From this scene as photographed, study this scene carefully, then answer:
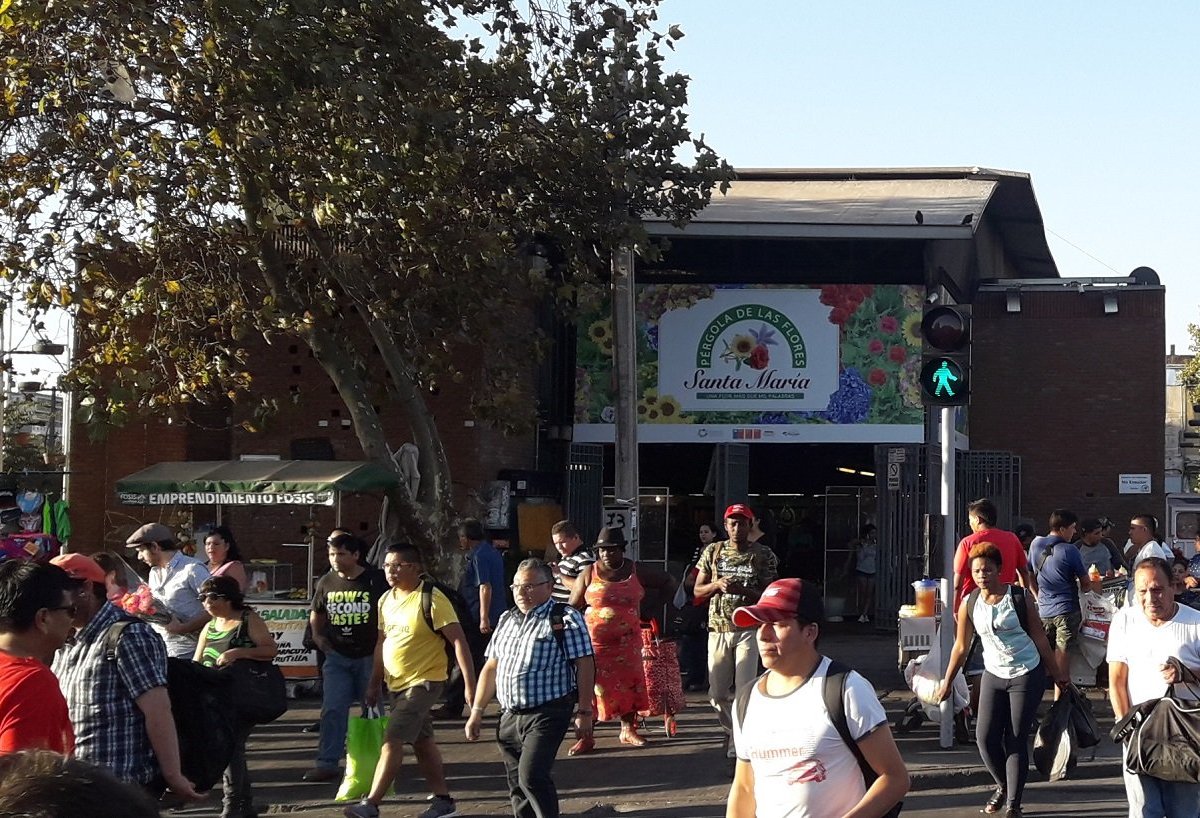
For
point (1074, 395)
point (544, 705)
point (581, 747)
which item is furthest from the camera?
point (1074, 395)

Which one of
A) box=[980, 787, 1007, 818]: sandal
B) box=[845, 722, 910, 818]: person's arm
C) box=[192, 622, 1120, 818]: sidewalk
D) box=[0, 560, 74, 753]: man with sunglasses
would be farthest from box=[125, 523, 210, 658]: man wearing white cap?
box=[845, 722, 910, 818]: person's arm

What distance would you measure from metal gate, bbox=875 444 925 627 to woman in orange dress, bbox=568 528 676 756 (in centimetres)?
1182

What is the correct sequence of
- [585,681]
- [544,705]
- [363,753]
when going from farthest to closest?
1. [363,753]
2. [585,681]
3. [544,705]

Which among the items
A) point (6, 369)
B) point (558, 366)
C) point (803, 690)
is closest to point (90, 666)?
point (803, 690)

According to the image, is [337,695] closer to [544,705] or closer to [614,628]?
[614,628]

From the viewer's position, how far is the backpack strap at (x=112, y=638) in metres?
5.82

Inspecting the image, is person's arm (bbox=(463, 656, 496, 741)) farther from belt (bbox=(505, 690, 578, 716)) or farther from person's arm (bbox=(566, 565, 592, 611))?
person's arm (bbox=(566, 565, 592, 611))

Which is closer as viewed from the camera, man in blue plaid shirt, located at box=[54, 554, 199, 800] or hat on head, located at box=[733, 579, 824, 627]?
hat on head, located at box=[733, 579, 824, 627]

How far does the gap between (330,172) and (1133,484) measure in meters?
20.9

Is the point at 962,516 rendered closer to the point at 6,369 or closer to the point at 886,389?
the point at 886,389

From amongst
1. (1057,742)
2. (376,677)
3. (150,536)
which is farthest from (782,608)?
(150,536)

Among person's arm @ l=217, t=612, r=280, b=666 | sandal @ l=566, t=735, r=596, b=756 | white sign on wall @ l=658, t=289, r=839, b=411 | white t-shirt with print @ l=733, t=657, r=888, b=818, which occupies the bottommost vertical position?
sandal @ l=566, t=735, r=596, b=756

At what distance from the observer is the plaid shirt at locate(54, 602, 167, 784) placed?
19.1ft

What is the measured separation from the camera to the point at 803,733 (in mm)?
4797
